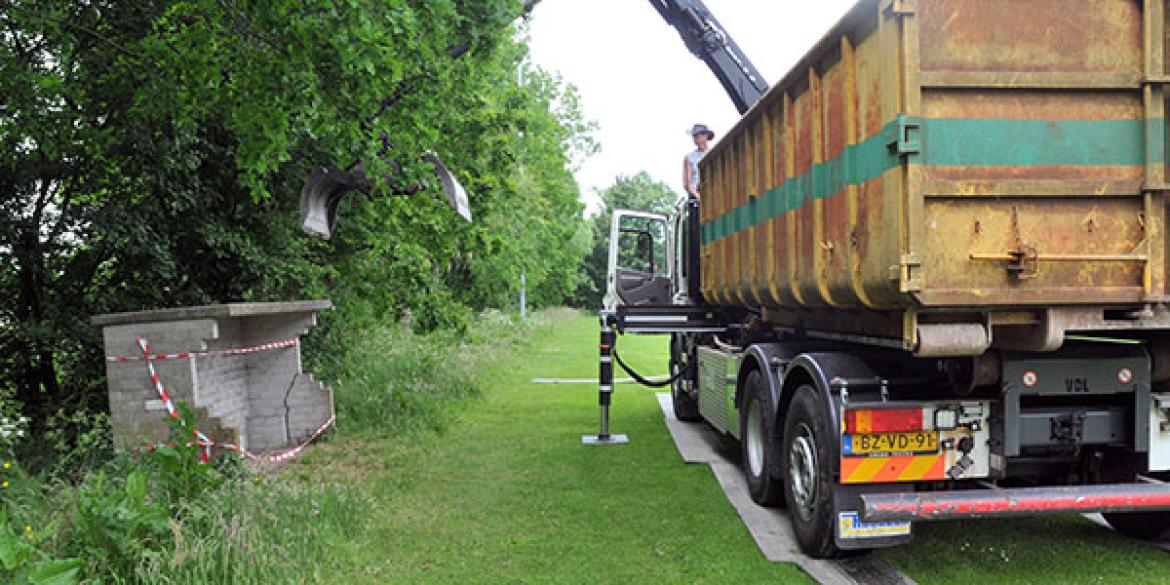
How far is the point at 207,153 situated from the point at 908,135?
284 inches

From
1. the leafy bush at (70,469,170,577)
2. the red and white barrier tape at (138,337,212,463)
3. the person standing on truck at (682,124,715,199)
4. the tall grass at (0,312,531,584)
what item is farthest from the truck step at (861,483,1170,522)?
the person standing on truck at (682,124,715,199)

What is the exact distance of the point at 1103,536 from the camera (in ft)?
15.7

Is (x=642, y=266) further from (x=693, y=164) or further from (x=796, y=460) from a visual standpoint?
(x=796, y=460)

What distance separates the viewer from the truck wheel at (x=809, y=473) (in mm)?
4246

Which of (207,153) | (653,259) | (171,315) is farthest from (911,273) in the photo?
(207,153)

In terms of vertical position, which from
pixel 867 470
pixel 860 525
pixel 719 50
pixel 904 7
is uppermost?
pixel 719 50

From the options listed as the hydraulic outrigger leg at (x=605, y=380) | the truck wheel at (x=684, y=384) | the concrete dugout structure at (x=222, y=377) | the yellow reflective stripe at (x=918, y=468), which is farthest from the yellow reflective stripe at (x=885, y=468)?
the truck wheel at (x=684, y=384)

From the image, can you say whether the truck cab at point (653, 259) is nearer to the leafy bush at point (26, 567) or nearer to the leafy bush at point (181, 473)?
the leafy bush at point (181, 473)

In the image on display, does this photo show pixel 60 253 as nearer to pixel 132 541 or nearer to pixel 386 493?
pixel 386 493

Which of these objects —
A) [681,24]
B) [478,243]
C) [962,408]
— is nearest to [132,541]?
[962,408]

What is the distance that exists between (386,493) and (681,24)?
6.97 meters

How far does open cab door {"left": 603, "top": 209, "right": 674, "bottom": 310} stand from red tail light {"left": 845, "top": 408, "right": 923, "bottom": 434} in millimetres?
5232

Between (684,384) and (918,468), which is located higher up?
(918,468)

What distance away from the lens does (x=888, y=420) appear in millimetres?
4016
